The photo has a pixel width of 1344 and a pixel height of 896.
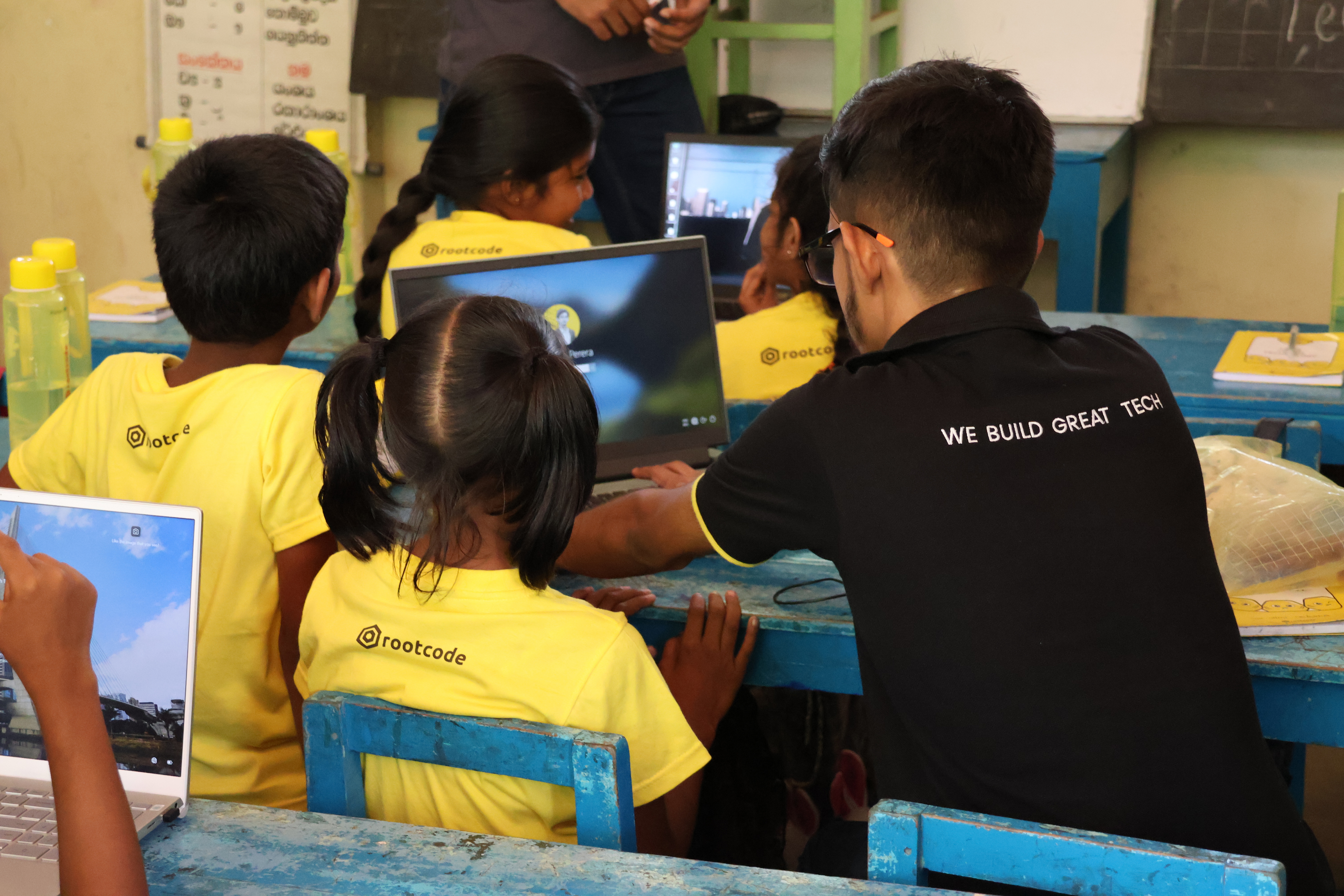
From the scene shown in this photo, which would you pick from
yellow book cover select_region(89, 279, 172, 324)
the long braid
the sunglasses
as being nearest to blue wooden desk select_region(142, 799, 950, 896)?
the sunglasses

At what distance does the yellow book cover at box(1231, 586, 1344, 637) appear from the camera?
132 centimetres

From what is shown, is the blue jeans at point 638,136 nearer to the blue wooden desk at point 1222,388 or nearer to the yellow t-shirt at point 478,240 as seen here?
the yellow t-shirt at point 478,240

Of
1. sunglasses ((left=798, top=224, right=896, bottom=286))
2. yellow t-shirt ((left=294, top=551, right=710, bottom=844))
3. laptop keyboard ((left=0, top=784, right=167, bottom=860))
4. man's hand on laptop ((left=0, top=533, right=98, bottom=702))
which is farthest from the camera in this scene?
sunglasses ((left=798, top=224, right=896, bottom=286))

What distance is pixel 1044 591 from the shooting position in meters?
1.00

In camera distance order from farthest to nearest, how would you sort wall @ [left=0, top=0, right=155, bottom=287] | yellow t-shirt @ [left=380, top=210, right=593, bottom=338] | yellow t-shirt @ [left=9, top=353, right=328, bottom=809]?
1. wall @ [left=0, top=0, right=155, bottom=287]
2. yellow t-shirt @ [left=380, top=210, right=593, bottom=338]
3. yellow t-shirt @ [left=9, top=353, right=328, bottom=809]

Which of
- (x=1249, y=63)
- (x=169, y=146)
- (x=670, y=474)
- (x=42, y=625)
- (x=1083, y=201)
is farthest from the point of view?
(x=1249, y=63)

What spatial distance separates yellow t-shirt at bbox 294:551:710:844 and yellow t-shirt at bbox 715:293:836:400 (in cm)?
98

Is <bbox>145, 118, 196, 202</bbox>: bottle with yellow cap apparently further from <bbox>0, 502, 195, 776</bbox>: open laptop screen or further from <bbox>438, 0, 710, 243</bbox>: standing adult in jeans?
<bbox>0, 502, 195, 776</bbox>: open laptop screen

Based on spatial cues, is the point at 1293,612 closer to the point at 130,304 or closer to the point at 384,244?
the point at 384,244

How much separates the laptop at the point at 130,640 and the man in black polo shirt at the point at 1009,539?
0.46 m

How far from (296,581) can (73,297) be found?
0.70 metres

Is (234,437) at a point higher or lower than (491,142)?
lower

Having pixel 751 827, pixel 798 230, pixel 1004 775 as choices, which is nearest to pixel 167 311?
pixel 798 230

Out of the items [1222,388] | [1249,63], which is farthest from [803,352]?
[1249,63]
